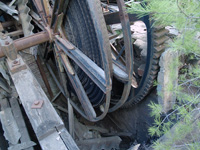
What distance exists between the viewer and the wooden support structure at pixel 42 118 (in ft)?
5.06

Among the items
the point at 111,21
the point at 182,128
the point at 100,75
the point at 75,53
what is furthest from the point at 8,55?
the point at 182,128

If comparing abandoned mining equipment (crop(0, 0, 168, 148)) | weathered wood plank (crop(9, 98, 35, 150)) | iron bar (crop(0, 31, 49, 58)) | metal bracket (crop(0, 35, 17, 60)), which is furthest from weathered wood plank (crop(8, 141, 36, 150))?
iron bar (crop(0, 31, 49, 58))

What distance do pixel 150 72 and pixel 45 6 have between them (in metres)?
2.03

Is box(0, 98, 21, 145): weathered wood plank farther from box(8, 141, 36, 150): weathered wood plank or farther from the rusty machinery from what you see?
the rusty machinery

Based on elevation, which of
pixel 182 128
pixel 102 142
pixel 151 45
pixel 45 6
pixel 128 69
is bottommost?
pixel 102 142

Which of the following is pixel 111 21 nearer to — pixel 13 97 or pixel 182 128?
pixel 182 128

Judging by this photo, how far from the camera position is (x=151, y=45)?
252cm

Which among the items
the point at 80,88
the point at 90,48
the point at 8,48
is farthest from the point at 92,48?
the point at 8,48

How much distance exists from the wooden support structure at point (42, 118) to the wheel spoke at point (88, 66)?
0.66 metres

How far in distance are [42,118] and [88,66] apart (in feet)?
3.03

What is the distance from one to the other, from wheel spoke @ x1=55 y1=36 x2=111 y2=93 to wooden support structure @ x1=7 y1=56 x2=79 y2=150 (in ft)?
2.15

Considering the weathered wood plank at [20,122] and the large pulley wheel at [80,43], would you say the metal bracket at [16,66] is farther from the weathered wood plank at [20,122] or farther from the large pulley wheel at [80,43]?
the weathered wood plank at [20,122]

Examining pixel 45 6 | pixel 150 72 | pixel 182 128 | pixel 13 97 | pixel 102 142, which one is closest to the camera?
pixel 182 128

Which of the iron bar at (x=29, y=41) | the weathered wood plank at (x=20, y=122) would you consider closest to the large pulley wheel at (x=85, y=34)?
the iron bar at (x=29, y=41)
